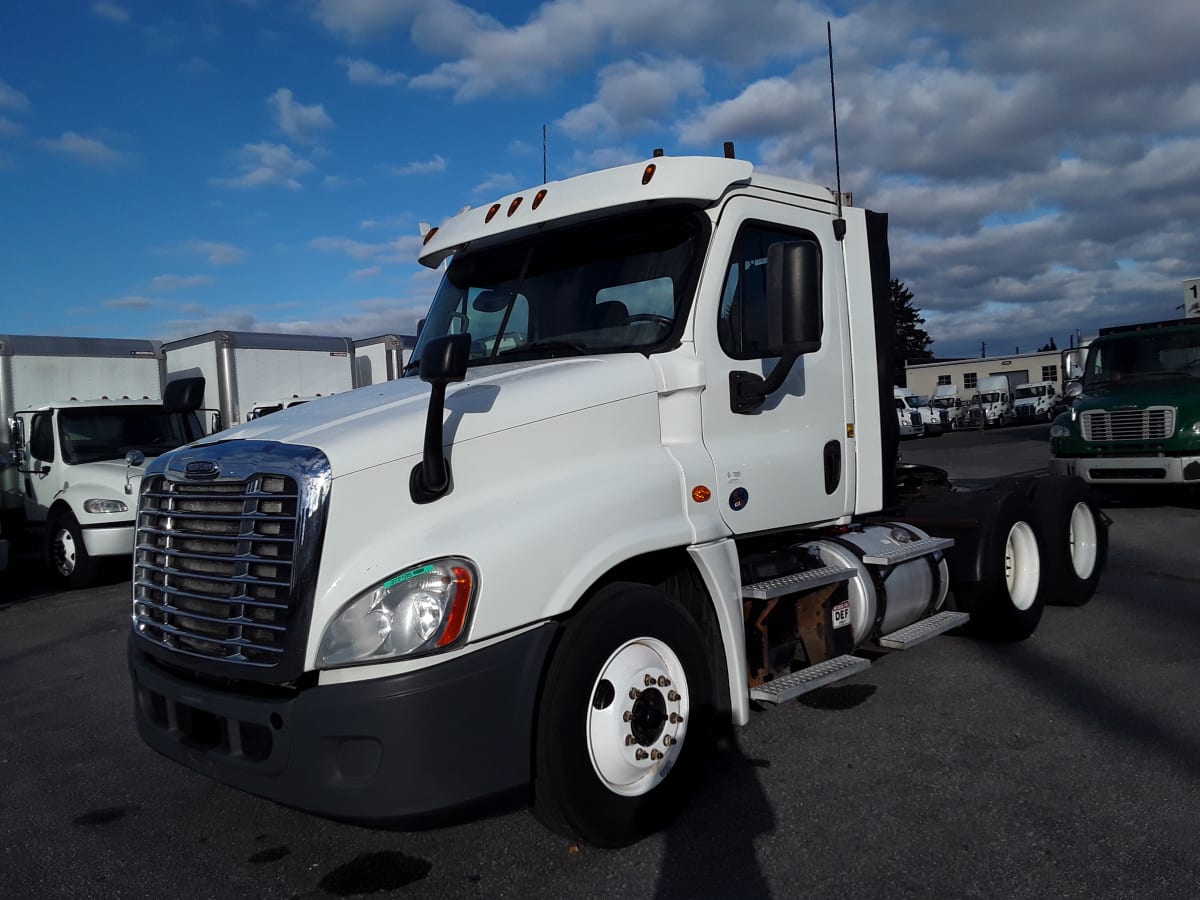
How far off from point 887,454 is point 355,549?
11.2 feet

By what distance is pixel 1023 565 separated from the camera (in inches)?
255

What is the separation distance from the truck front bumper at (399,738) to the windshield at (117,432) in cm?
948

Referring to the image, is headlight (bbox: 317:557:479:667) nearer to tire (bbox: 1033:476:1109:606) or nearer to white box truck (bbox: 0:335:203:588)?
tire (bbox: 1033:476:1109:606)

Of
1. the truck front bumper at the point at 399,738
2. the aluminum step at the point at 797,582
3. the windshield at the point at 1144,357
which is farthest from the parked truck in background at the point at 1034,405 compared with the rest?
the truck front bumper at the point at 399,738

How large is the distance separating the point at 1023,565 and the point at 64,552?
34.4ft

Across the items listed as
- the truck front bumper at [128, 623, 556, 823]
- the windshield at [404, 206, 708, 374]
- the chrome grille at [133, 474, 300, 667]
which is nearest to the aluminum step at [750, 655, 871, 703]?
the truck front bumper at [128, 623, 556, 823]

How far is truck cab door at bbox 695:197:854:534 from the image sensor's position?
4152mm

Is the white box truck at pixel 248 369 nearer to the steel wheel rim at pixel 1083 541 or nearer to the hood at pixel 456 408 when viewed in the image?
the hood at pixel 456 408

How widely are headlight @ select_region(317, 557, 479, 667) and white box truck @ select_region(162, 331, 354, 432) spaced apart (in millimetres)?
11416

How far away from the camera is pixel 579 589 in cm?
332

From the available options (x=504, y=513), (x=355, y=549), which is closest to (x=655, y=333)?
(x=504, y=513)

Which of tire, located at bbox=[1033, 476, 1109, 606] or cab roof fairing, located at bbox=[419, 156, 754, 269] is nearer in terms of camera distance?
cab roof fairing, located at bbox=[419, 156, 754, 269]

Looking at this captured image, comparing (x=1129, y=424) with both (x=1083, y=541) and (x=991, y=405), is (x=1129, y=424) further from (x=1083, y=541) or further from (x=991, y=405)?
(x=991, y=405)

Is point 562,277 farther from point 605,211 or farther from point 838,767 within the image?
point 838,767
